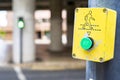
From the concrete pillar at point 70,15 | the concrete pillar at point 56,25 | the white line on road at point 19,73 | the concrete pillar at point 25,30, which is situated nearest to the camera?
the white line on road at point 19,73

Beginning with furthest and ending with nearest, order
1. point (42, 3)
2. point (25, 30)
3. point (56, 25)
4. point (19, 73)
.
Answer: point (42, 3)
point (56, 25)
point (25, 30)
point (19, 73)

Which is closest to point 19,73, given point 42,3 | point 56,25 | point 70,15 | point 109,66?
point 56,25

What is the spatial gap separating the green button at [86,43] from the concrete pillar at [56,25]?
65.0ft

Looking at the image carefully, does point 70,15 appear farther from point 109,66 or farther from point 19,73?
point 109,66

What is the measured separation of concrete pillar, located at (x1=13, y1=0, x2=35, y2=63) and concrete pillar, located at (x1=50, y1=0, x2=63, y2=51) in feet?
18.9

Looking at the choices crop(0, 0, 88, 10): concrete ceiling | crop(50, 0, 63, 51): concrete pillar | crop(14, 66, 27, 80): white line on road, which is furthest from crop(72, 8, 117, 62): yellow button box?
crop(0, 0, 88, 10): concrete ceiling

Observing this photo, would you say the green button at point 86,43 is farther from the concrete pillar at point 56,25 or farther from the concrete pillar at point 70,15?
the concrete pillar at point 70,15

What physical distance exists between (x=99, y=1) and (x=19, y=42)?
45.9ft

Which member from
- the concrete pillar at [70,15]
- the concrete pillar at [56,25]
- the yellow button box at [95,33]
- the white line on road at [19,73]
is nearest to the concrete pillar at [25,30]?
the white line on road at [19,73]

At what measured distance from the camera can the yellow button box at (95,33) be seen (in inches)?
54.2

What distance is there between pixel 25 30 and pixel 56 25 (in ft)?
20.7

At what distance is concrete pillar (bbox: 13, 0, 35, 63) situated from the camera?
15203 millimetres

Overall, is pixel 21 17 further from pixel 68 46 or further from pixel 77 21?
pixel 77 21

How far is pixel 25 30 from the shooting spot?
50.1ft
